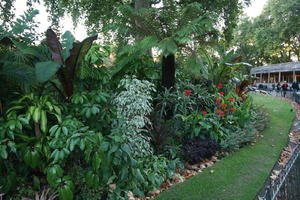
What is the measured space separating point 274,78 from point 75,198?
1141 inches

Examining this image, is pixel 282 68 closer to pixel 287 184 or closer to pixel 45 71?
pixel 287 184

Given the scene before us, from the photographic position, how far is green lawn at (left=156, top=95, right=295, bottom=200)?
239 cm

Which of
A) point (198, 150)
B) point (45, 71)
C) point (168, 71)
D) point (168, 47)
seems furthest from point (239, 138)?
point (45, 71)

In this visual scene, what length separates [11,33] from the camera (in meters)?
2.45

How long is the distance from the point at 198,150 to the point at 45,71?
247cm

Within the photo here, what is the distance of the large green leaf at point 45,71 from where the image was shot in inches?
78.8

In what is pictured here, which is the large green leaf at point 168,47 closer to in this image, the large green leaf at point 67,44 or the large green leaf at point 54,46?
the large green leaf at point 67,44

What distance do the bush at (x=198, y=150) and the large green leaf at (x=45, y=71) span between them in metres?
2.27

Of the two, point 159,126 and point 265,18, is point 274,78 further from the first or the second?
point 159,126

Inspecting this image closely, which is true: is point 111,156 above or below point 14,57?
below

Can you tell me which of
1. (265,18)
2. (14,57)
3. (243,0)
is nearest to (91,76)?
(14,57)

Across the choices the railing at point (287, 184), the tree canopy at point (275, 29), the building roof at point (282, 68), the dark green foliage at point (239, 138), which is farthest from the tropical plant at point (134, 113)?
the building roof at point (282, 68)

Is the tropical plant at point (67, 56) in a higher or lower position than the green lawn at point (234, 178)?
higher

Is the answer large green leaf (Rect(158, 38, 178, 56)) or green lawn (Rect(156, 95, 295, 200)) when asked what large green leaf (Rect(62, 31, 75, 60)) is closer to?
large green leaf (Rect(158, 38, 178, 56))
